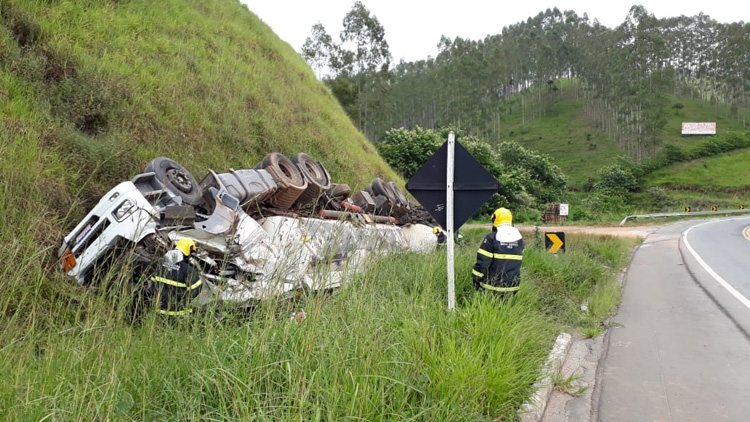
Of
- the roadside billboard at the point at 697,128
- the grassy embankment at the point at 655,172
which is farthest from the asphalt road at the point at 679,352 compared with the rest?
the roadside billboard at the point at 697,128

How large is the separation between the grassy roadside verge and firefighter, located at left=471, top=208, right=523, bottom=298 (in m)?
1.30

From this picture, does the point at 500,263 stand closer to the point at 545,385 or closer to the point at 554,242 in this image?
the point at 545,385

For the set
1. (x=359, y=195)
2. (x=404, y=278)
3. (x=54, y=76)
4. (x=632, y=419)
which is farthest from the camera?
(x=359, y=195)

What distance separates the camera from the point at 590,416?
428 cm

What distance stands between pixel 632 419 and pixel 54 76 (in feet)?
32.1

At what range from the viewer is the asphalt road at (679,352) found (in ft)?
14.8

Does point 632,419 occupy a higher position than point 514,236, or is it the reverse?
point 514,236

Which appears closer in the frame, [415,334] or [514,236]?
[415,334]

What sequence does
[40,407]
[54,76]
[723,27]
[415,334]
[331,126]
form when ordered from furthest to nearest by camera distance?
1. [723,27]
2. [331,126]
3. [54,76]
4. [415,334]
5. [40,407]

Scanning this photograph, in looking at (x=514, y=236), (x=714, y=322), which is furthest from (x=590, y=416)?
(x=714, y=322)

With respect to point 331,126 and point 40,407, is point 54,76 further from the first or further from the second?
point 331,126

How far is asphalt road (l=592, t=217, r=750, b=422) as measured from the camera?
4.50 meters

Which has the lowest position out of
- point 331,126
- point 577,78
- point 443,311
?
point 443,311

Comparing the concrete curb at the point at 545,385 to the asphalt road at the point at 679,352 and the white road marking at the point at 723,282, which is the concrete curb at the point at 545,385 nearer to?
the asphalt road at the point at 679,352
